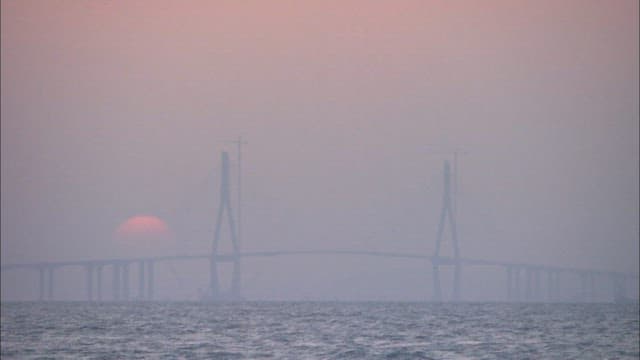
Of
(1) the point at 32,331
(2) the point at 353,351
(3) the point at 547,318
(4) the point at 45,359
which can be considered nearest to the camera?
(4) the point at 45,359

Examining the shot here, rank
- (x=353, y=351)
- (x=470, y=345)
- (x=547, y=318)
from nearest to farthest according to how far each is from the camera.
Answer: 1. (x=353, y=351)
2. (x=470, y=345)
3. (x=547, y=318)

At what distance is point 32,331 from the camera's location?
106 meters

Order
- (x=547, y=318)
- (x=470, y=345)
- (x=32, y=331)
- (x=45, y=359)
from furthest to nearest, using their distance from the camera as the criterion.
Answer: (x=547, y=318) → (x=32, y=331) → (x=470, y=345) → (x=45, y=359)

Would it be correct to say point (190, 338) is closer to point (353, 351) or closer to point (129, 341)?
point (129, 341)

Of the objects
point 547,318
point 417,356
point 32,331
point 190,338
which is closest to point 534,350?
point 417,356

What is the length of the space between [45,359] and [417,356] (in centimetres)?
1755

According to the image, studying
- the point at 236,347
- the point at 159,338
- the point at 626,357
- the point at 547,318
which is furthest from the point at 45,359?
the point at 547,318

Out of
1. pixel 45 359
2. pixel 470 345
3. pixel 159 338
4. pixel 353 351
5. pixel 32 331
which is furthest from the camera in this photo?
pixel 32 331

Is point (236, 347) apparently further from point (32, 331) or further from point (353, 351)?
point (32, 331)

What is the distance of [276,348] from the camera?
84.9m

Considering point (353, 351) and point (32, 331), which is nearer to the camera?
point (353, 351)

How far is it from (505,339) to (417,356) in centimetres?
2099

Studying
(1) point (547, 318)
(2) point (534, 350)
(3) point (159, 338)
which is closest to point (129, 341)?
(3) point (159, 338)

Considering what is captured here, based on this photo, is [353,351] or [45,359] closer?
[45,359]
